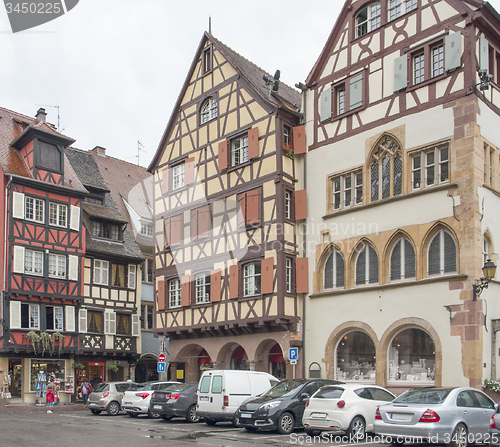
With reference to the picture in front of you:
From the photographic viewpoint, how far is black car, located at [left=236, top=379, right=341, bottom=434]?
56.6 ft

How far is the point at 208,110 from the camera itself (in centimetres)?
3166

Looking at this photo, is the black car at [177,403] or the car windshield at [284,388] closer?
the car windshield at [284,388]

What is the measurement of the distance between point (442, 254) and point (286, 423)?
8142 mm

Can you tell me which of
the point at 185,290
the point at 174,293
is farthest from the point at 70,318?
the point at 185,290

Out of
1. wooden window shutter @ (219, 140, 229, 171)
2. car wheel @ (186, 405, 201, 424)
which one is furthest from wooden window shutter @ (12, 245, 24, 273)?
car wheel @ (186, 405, 201, 424)

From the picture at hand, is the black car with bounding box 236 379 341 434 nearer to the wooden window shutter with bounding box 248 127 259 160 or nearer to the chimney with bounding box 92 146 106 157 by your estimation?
the wooden window shutter with bounding box 248 127 259 160

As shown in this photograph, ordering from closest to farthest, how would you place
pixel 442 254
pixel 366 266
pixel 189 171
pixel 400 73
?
pixel 442 254 < pixel 400 73 < pixel 366 266 < pixel 189 171

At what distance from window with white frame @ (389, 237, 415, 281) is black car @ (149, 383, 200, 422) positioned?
26.7ft

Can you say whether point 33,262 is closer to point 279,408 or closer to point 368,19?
point 368,19

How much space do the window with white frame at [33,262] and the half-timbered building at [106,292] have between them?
319cm

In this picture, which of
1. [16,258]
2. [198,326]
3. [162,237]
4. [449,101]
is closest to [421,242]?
[449,101]

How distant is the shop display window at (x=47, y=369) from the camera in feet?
116

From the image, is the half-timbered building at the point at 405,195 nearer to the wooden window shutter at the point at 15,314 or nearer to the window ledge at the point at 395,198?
the window ledge at the point at 395,198

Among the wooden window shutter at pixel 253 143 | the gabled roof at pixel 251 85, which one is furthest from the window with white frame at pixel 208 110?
the wooden window shutter at pixel 253 143
